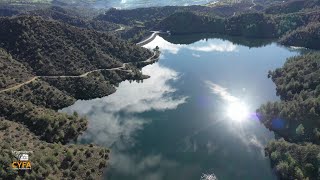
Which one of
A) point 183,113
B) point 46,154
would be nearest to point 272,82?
point 183,113

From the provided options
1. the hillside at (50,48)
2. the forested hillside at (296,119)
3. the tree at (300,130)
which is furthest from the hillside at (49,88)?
the tree at (300,130)

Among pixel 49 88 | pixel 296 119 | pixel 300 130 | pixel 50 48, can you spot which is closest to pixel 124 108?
pixel 49 88

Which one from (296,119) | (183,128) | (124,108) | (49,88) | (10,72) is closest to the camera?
(296,119)

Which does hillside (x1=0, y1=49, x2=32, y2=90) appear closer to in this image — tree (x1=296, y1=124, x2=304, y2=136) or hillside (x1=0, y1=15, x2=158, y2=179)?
hillside (x1=0, y1=15, x2=158, y2=179)

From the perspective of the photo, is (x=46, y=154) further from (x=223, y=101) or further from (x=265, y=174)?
(x=223, y=101)

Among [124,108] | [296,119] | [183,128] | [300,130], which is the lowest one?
[124,108]

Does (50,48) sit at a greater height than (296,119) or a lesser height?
greater

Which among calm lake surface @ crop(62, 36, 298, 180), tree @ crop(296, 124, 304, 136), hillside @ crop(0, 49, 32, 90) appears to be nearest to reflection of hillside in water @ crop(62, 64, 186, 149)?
calm lake surface @ crop(62, 36, 298, 180)

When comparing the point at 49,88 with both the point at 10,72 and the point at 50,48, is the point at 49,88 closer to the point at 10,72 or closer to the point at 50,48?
the point at 10,72

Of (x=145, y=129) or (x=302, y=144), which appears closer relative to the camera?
(x=302, y=144)
